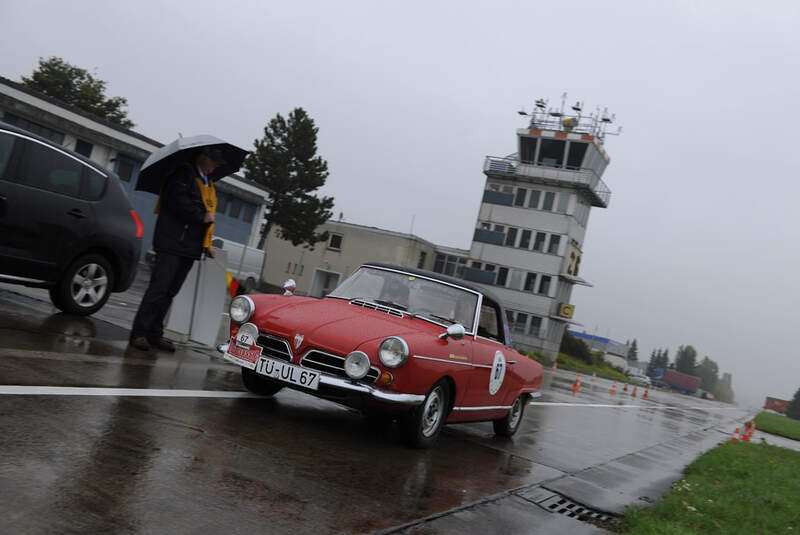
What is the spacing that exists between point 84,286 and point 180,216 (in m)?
1.60

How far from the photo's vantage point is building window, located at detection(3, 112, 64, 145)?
94.5ft

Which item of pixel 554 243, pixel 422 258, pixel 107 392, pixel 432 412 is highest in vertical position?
pixel 554 243

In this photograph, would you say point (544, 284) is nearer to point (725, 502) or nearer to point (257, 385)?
point (725, 502)

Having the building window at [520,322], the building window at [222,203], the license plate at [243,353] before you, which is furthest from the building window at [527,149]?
the license plate at [243,353]

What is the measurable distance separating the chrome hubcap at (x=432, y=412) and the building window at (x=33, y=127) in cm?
2732

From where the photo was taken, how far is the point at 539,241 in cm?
5494

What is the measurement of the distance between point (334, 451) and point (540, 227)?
2017 inches

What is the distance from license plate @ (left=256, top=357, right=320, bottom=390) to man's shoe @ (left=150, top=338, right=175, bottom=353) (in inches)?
91.5

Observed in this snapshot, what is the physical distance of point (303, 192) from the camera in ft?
183

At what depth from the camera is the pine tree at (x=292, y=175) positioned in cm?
5481

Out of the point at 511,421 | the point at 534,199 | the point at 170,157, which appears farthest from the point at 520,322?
the point at 170,157

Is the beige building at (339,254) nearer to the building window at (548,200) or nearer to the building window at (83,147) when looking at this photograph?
the building window at (548,200)

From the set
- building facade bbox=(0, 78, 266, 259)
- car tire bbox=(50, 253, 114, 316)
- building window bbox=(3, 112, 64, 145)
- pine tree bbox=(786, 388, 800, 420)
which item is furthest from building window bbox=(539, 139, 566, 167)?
pine tree bbox=(786, 388, 800, 420)

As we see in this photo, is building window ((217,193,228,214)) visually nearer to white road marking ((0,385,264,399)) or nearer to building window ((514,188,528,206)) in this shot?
building window ((514,188,528,206))
